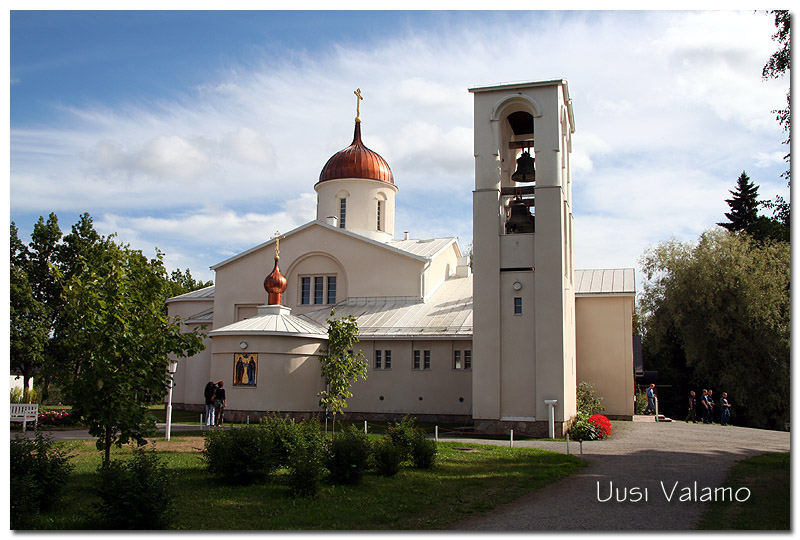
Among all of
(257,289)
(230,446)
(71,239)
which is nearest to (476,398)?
(230,446)

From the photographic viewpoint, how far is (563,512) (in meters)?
9.97

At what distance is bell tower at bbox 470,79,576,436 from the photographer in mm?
20594

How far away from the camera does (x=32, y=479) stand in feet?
30.1

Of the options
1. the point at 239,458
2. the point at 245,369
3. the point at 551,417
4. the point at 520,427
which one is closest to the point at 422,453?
the point at 239,458

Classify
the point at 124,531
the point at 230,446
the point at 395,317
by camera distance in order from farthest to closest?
the point at 395,317
the point at 230,446
the point at 124,531

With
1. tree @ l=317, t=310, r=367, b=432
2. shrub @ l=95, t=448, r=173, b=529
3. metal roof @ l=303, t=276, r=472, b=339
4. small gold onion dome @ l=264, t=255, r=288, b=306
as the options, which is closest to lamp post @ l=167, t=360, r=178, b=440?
shrub @ l=95, t=448, r=173, b=529

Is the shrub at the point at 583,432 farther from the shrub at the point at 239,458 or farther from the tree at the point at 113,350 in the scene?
the tree at the point at 113,350

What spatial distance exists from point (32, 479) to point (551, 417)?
47.8 ft

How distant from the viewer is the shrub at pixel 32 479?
861 centimetres

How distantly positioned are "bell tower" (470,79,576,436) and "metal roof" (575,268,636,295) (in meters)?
5.58

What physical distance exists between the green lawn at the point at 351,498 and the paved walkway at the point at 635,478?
0.56m

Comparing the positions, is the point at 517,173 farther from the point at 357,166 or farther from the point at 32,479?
the point at 32,479
